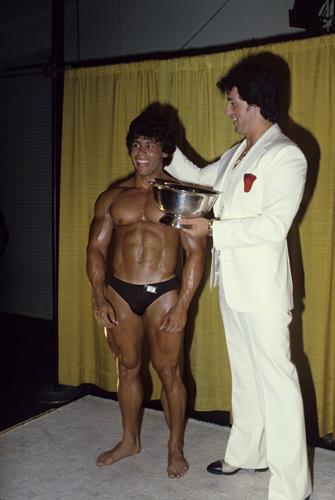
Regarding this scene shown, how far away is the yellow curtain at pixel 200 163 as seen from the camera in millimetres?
3090

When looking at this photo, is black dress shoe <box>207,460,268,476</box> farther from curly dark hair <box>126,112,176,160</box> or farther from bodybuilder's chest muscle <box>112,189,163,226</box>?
curly dark hair <box>126,112,176,160</box>

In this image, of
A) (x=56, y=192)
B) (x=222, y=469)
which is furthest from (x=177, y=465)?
(x=56, y=192)

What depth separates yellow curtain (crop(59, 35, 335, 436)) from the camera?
Result: 10.1 ft

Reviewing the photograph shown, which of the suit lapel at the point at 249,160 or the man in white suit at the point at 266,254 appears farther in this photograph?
the suit lapel at the point at 249,160

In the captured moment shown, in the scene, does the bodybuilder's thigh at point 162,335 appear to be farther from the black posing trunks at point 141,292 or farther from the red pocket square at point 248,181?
the red pocket square at point 248,181

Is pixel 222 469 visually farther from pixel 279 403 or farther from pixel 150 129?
pixel 150 129

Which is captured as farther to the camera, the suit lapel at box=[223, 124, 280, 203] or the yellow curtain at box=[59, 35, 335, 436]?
the yellow curtain at box=[59, 35, 335, 436]

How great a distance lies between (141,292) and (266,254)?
75 centimetres

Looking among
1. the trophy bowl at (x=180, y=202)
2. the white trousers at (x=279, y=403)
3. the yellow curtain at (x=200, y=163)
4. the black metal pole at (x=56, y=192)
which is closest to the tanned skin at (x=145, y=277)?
the trophy bowl at (x=180, y=202)

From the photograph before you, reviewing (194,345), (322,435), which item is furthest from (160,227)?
(322,435)

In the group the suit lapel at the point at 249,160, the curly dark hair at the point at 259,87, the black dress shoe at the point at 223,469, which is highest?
the curly dark hair at the point at 259,87

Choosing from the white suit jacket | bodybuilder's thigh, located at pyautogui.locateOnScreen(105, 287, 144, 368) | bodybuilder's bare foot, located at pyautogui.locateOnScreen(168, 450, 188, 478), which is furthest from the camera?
bodybuilder's thigh, located at pyautogui.locateOnScreen(105, 287, 144, 368)

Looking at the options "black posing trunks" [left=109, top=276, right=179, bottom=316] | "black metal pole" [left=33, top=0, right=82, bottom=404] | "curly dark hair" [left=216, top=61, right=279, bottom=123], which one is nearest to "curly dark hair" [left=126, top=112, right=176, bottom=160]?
"curly dark hair" [left=216, top=61, right=279, bottom=123]

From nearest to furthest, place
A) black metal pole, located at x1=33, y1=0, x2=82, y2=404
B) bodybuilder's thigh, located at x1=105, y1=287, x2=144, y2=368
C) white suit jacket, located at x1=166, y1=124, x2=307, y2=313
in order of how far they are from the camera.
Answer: white suit jacket, located at x1=166, y1=124, x2=307, y2=313
bodybuilder's thigh, located at x1=105, y1=287, x2=144, y2=368
black metal pole, located at x1=33, y1=0, x2=82, y2=404
